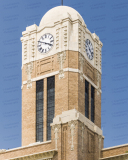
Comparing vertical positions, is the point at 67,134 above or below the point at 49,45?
below

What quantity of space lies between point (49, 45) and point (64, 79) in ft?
19.5

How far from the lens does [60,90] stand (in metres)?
73.8

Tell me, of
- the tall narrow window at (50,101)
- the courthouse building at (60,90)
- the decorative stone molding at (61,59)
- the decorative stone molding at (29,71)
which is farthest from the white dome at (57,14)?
the tall narrow window at (50,101)

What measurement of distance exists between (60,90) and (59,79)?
1.56 m

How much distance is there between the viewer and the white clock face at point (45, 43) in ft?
255

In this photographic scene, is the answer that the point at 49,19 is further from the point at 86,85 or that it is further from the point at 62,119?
the point at 62,119

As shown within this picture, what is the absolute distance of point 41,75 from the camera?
7688 cm

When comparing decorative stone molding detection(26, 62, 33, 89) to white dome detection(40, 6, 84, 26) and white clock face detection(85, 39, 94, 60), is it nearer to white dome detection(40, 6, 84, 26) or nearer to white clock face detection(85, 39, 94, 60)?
white dome detection(40, 6, 84, 26)

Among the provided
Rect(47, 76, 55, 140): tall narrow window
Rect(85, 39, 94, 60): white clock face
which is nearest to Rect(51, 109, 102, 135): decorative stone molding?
Rect(47, 76, 55, 140): tall narrow window

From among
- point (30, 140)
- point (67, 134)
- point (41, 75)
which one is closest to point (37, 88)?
point (41, 75)

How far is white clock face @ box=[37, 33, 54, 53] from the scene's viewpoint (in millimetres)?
77750

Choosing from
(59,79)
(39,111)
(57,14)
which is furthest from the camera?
(57,14)

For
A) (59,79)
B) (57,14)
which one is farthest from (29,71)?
(57,14)

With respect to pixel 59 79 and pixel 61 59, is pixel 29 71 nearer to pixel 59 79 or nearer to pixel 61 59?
pixel 61 59
